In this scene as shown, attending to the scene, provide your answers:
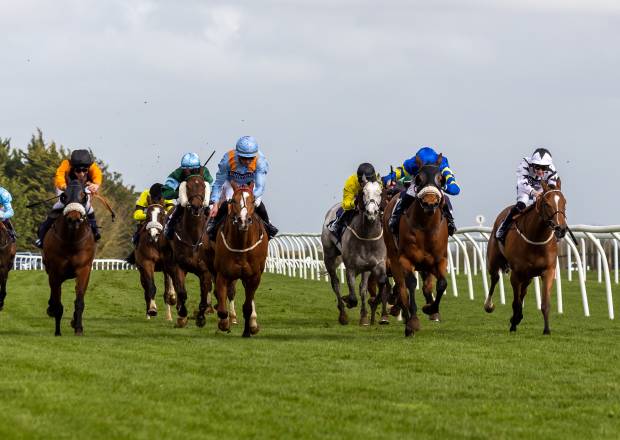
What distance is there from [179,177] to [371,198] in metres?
2.31

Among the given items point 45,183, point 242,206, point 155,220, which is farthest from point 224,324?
point 45,183

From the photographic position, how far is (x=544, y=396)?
Result: 27.2ft

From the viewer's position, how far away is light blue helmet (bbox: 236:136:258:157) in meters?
13.6

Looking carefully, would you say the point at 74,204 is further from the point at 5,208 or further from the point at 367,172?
the point at 5,208

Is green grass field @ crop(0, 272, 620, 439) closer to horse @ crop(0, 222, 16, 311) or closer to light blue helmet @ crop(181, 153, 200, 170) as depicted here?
light blue helmet @ crop(181, 153, 200, 170)

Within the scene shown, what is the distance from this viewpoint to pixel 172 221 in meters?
15.8

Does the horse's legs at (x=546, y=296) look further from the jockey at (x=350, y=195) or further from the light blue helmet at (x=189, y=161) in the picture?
the light blue helmet at (x=189, y=161)

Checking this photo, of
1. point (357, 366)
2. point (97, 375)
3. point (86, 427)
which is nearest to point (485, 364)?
point (357, 366)

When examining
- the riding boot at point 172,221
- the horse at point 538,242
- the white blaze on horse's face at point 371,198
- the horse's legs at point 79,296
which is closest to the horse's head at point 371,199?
the white blaze on horse's face at point 371,198

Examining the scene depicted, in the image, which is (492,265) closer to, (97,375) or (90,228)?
(90,228)

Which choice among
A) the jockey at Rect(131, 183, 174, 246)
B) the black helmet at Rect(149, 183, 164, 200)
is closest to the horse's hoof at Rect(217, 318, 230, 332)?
the jockey at Rect(131, 183, 174, 246)

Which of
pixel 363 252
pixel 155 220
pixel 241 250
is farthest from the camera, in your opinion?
pixel 155 220

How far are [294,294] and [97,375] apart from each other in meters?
14.2

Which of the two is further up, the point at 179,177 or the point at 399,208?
the point at 179,177
